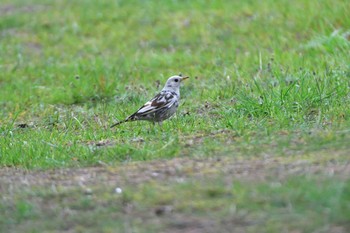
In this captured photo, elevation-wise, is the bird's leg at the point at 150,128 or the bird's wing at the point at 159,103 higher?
the bird's wing at the point at 159,103

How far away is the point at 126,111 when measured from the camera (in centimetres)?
998

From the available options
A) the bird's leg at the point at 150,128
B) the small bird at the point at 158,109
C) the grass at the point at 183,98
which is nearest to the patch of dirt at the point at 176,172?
the grass at the point at 183,98

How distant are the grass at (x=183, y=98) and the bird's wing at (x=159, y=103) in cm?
19

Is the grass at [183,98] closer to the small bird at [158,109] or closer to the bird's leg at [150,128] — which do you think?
the bird's leg at [150,128]

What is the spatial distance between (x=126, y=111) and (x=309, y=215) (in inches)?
179

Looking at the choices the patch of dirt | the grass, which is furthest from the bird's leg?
the patch of dirt

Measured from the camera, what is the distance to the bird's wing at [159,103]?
8.96 meters

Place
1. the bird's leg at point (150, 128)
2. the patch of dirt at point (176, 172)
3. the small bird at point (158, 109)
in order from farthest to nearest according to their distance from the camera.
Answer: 1. the small bird at point (158, 109)
2. the bird's leg at point (150, 128)
3. the patch of dirt at point (176, 172)

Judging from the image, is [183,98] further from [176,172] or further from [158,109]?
[176,172]

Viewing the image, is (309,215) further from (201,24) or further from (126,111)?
(201,24)

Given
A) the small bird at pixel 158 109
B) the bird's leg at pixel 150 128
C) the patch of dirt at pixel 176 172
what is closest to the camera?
the patch of dirt at pixel 176 172

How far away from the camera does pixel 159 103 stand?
9047mm

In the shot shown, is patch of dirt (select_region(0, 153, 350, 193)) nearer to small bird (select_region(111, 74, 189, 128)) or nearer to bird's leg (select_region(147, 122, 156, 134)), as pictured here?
bird's leg (select_region(147, 122, 156, 134))

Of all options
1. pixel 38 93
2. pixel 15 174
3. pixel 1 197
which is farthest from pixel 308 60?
pixel 1 197
